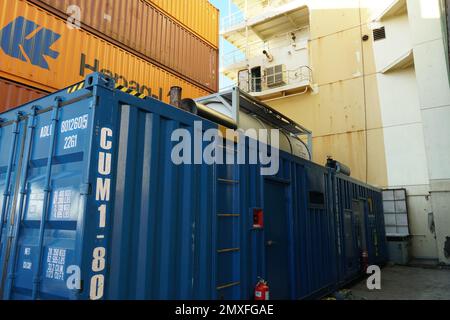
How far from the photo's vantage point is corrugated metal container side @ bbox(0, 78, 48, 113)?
5.51 meters

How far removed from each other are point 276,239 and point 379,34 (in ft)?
44.8

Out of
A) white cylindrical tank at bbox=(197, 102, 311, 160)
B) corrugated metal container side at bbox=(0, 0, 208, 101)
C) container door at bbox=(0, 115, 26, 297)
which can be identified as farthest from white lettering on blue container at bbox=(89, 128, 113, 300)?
corrugated metal container side at bbox=(0, 0, 208, 101)

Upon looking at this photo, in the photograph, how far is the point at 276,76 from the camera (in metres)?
18.1

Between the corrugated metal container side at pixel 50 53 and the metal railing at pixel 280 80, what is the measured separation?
11.1m

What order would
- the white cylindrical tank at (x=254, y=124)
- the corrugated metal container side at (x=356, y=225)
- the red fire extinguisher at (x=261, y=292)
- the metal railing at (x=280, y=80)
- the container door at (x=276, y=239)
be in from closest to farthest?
the red fire extinguisher at (x=261, y=292), the container door at (x=276, y=239), the white cylindrical tank at (x=254, y=124), the corrugated metal container side at (x=356, y=225), the metal railing at (x=280, y=80)

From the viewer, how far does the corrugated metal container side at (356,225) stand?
8391 mm

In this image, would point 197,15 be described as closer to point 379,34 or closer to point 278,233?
point 278,233

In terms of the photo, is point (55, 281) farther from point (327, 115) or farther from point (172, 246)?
point (327, 115)

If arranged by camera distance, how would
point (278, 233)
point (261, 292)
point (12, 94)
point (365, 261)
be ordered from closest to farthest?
point (261, 292)
point (12, 94)
point (278, 233)
point (365, 261)

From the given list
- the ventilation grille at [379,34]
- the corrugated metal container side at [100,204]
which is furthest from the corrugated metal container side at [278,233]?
the ventilation grille at [379,34]

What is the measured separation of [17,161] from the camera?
12.5 feet

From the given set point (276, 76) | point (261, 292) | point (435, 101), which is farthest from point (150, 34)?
point (276, 76)

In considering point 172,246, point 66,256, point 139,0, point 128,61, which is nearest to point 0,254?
point 66,256

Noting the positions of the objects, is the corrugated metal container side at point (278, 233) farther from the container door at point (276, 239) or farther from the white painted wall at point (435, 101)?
the white painted wall at point (435, 101)
